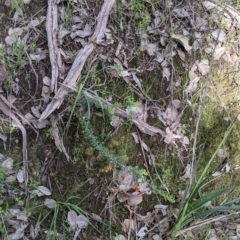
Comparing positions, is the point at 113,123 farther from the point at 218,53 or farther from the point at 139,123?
the point at 218,53

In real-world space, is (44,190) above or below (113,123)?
below

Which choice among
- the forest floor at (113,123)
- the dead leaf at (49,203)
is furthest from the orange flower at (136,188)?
the dead leaf at (49,203)

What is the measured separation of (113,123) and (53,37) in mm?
660

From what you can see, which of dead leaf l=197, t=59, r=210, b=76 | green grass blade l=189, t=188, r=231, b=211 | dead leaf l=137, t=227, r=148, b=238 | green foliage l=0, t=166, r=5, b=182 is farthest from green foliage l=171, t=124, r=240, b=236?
green foliage l=0, t=166, r=5, b=182

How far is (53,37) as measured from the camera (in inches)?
104

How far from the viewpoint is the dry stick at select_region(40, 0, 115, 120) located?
8.20 ft

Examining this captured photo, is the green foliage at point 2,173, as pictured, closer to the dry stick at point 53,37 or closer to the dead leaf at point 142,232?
the dry stick at point 53,37

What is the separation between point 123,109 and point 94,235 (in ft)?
2.54

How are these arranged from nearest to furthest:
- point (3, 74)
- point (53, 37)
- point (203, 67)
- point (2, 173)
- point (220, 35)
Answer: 1. point (2, 173)
2. point (3, 74)
3. point (53, 37)
4. point (203, 67)
5. point (220, 35)

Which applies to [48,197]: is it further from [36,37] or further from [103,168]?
[36,37]

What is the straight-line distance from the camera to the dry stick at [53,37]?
255cm

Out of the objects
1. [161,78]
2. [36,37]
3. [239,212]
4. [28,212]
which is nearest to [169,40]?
[161,78]

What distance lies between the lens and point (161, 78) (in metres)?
2.77

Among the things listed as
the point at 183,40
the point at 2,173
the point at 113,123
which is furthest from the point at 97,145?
the point at 183,40
